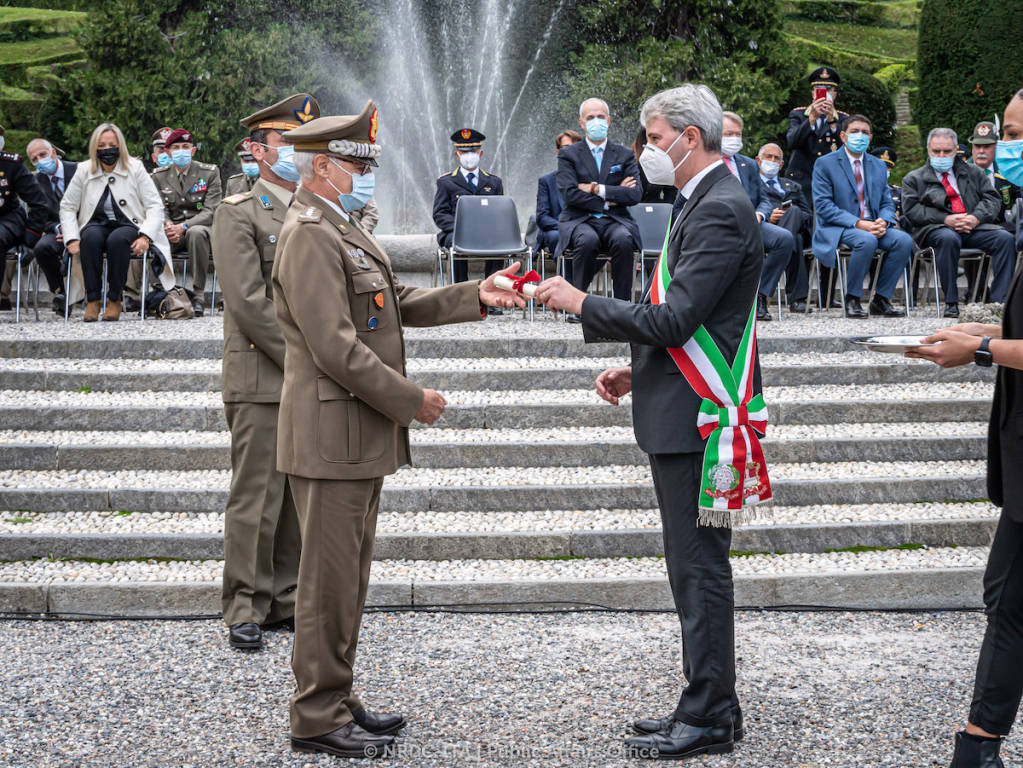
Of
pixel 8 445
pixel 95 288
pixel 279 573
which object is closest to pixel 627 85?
pixel 95 288

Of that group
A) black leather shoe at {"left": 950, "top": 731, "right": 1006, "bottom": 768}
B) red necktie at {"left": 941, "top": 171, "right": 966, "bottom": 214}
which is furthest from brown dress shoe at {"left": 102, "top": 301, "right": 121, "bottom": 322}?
black leather shoe at {"left": 950, "top": 731, "right": 1006, "bottom": 768}

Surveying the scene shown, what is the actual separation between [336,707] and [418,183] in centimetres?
1635

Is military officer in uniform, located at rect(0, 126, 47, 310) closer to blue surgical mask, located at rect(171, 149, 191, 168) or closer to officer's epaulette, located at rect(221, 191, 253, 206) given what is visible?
blue surgical mask, located at rect(171, 149, 191, 168)

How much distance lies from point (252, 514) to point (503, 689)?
156cm

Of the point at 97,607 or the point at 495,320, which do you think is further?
the point at 495,320

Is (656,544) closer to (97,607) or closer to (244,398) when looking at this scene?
(244,398)

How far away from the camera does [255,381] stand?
5148 mm

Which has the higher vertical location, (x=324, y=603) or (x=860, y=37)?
(x=860, y=37)

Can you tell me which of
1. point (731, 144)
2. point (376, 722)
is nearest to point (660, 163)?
point (376, 722)

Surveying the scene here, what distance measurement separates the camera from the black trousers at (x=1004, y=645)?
136 inches

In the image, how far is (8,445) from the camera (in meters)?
7.20

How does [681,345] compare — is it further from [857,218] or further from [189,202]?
[189,202]

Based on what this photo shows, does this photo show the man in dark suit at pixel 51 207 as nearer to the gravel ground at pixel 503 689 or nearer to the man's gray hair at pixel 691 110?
the gravel ground at pixel 503 689

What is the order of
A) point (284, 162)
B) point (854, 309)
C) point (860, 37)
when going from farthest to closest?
1. point (860, 37)
2. point (854, 309)
3. point (284, 162)
